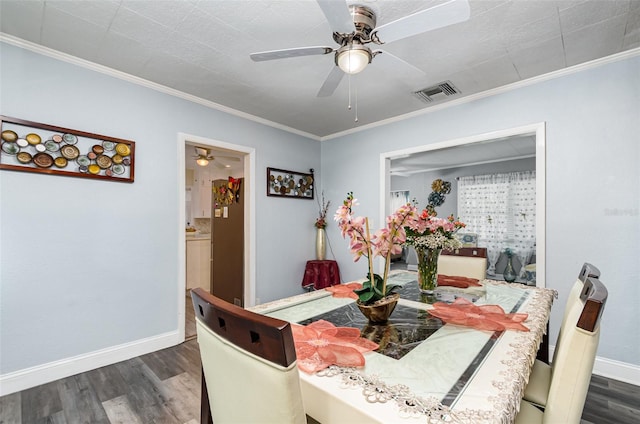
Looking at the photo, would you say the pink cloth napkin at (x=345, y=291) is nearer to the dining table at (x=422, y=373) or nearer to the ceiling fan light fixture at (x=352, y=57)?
the dining table at (x=422, y=373)

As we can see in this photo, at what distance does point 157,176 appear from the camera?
2645mm

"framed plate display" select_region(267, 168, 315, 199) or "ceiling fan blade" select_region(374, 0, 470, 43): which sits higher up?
"ceiling fan blade" select_region(374, 0, 470, 43)

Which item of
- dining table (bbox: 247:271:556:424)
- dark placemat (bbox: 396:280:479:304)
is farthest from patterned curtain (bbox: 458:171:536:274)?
dining table (bbox: 247:271:556:424)

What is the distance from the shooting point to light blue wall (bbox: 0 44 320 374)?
1.98 m

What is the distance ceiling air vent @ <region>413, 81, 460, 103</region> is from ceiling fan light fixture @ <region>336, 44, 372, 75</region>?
4.55ft

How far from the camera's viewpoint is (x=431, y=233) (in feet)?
5.41

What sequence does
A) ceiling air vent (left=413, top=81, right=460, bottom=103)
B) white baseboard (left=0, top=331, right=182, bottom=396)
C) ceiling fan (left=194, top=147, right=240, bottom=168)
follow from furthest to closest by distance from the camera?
Result: ceiling fan (left=194, top=147, right=240, bottom=168)
ceiling air vent (left=413, top=81, right=460, bottom=103)
white baseboard (left=0, top=331, right=182, bottom=396)

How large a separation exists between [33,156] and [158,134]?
2.94ft

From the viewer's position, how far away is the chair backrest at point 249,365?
0.58 m

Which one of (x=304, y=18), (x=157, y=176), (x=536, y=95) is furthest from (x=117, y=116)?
(x=536, y=95)

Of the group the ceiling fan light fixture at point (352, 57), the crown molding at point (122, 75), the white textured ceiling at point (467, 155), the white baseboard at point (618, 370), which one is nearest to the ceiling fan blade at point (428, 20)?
the ceiling fan light fixture at point (352, 57)

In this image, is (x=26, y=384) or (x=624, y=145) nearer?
(x=26, y=384)

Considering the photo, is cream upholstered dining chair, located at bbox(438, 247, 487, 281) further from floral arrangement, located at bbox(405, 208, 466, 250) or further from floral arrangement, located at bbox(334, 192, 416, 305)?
floral arrangement, located at bbox(334, 192, 416, 305)

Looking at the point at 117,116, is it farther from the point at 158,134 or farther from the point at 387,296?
the point at 387,296
